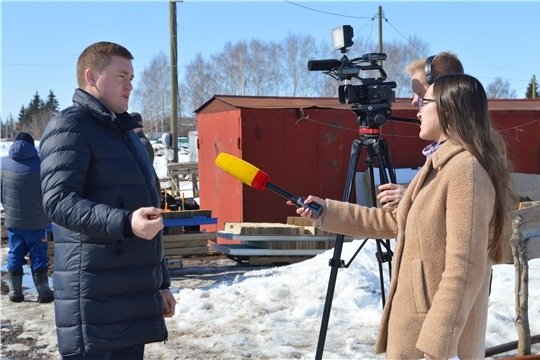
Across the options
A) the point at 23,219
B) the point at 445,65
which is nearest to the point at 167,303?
the point at 445,65

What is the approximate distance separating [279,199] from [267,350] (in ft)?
17.6

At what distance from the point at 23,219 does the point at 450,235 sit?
20.5 ft

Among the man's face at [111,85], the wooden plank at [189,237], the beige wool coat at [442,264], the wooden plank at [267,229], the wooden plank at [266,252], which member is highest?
the man's face at [111,85]

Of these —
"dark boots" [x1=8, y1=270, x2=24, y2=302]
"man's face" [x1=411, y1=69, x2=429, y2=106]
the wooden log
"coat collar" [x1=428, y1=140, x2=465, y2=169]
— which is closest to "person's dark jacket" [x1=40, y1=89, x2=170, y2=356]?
"coat collar" [x1=428, y1=140, x2=465, y2=169]

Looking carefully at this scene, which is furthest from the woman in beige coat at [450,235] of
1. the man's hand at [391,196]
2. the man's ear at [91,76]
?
the man's ear at [91,76]

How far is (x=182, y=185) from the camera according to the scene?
84.0 ft

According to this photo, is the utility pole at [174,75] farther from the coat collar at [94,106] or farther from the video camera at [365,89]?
the coat collar at [94,106]

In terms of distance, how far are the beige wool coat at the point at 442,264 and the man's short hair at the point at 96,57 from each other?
4.88ft

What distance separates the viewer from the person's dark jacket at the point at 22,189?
25.4 feet

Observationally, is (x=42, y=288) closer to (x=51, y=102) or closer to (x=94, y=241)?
(x=94, y=241)

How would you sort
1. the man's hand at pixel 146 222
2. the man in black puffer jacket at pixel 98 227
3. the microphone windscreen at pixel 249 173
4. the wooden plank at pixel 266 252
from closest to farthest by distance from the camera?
the man's hand at pixel 146 222
the man in black puffer jacket at pixel 98 227
the microphone windscreen at pixel 249 173
the wooden plank at pixel 266 252

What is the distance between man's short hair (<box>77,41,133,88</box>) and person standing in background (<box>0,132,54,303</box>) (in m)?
4.91

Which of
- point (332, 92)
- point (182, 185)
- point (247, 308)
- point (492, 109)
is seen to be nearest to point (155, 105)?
point (332, 92)

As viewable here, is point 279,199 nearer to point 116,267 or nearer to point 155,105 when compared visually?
point 116,267
